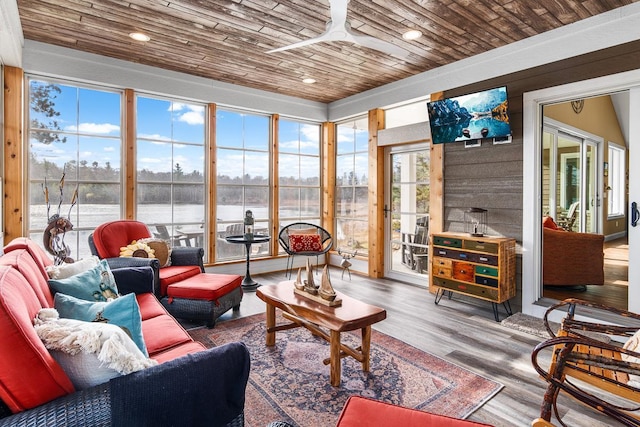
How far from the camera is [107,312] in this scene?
1.69 meters

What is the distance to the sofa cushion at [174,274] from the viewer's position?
340 cm

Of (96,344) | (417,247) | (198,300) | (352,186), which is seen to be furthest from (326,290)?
(352,186)

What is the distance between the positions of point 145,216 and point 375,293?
3068 mm

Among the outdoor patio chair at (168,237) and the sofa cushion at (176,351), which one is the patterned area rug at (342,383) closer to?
the sofa cushion at (176,351)

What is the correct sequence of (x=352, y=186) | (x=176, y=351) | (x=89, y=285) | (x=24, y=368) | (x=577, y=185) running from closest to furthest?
(x=24, y=368)
(x=176, y=351)
(x=89, y=285)
(x=352, y=186)
(x=577, y=185)

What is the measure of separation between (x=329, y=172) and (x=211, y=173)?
2.06m

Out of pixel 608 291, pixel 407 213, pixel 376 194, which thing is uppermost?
pixel 376 194

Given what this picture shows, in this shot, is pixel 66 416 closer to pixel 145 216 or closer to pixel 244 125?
pixel 145 216

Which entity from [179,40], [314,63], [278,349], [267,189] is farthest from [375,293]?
[179,40]

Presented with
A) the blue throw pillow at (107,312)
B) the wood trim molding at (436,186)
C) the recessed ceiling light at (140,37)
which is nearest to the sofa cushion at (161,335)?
the blue throw pillow at (107,312)

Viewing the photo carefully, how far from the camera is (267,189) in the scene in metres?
5.75

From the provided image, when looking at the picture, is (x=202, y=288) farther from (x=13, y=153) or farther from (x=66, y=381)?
(x=13, y=153)

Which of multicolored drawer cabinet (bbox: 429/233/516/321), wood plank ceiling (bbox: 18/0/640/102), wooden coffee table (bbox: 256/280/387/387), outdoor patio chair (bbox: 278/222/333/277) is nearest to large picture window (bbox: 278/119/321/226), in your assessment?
outdoor patio chair (bbox: 278/222/333/277)

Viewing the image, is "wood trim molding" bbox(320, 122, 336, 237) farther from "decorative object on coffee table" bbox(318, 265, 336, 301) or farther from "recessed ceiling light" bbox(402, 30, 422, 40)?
"decorative object on coffee table" bbox(318, 265, 336, 301)
